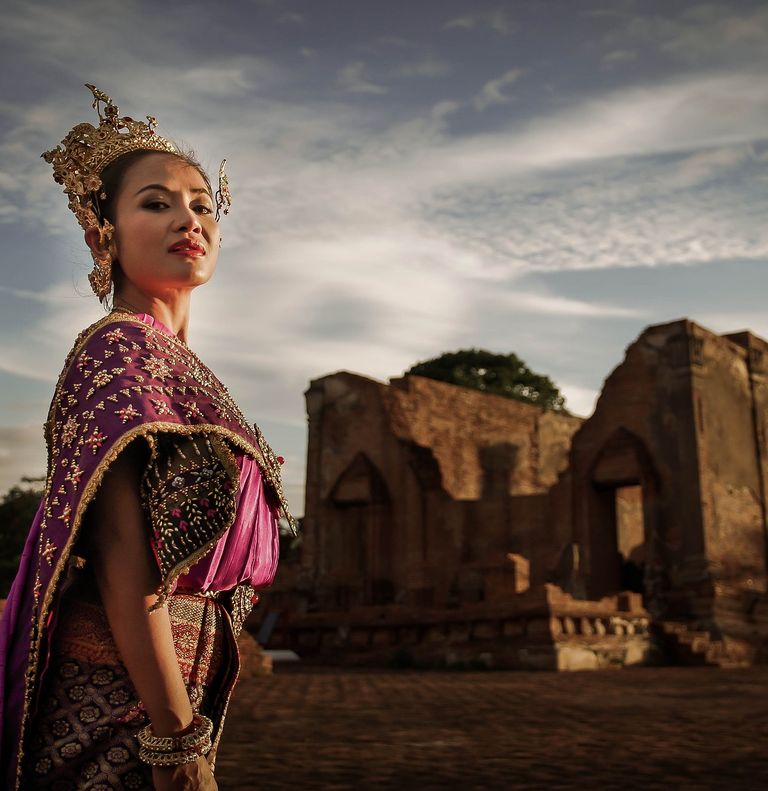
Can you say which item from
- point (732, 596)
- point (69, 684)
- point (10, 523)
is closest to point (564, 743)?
point (69, 684)

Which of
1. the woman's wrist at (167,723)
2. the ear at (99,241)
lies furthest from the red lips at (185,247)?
the woman's wrist at (167,723)

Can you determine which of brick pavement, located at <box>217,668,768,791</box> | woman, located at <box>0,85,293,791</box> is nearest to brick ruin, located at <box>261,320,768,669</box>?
brick pavement, located at <box>217,668,768,791</box>

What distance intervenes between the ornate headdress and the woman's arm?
0.49 m

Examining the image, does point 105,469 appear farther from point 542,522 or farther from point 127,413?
point 542,522

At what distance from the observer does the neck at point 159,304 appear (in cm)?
200

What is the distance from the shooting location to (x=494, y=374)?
43656 mm

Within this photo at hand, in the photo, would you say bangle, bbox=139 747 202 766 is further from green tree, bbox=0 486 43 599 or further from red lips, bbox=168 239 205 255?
green tree, bbox=0 486 43 599

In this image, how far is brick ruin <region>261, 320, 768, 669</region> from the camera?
1720 centimetres

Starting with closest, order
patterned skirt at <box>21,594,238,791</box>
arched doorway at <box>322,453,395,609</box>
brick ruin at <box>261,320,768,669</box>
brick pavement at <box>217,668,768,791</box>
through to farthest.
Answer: patterned skirt at <box>21,594,238,791</box>
brick pavement at <box>217,668,768,791</box>
brick ruin at <box>261,320,768,669</box>
arched doorway at <box>322,453,395,609</box>

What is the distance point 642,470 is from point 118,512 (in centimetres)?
2053

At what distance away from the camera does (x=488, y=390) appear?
1695 inches

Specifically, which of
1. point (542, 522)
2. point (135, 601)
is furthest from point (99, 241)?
point (542, 522)

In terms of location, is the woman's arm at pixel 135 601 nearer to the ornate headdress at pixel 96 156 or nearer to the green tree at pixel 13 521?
the ornate headdress at pixel 96 156

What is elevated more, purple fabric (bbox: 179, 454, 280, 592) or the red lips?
the red lips
